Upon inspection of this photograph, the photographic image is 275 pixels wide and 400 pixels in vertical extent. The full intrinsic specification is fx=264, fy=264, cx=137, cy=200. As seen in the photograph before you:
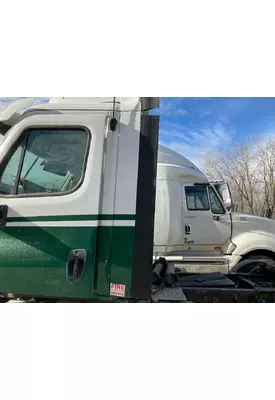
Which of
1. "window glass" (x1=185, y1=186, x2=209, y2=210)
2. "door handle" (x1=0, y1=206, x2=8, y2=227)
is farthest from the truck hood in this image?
"door handle" (x1=0, y1=206, x2=8, y2=227)

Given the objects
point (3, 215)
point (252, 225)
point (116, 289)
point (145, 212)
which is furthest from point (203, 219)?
point (3, 215)

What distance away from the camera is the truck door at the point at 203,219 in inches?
222

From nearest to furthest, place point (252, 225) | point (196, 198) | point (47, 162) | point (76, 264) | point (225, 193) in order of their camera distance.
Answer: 1. point (76, 264)
2. point (47, 162)
3. point (252, 225)
4. point (196, 198)
5. point (225, 193)

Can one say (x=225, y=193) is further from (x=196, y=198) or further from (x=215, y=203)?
(x=196, y=198)

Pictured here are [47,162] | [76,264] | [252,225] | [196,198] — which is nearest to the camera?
[76,264]

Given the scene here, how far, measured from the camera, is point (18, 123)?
2.07 m

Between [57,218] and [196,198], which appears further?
[196,198]

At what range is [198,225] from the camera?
5672 mm

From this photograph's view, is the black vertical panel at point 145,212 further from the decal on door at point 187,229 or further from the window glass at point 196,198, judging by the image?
the window glass at point 196,198

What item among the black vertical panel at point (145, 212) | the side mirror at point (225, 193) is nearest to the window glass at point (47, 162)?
the black vertical panel at point (145, 212)

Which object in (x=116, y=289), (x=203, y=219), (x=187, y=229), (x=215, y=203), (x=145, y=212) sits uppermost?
(x=215, y=203)

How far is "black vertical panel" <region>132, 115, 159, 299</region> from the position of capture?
1946mm

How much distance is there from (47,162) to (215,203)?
4498mm

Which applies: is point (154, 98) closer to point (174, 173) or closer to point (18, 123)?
point (18, 123)
